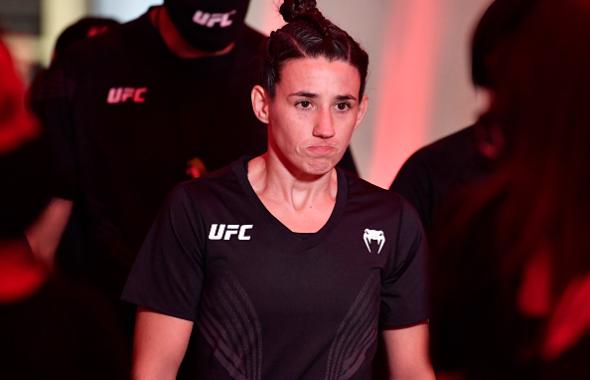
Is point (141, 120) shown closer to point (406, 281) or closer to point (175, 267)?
point (175, 267)

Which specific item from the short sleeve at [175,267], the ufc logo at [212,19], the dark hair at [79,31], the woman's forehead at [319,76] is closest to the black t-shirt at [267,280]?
the short sleeve at [175,267]

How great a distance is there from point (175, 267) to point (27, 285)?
44.6 inches

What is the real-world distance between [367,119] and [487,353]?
2.98m

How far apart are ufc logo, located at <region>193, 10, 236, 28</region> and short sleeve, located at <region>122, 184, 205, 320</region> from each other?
785 mm

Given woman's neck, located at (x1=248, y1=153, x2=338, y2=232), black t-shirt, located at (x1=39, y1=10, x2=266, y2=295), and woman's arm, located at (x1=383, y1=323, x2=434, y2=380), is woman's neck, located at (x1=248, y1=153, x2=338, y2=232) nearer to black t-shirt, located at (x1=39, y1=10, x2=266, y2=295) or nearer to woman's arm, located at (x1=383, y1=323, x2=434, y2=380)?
woman's arm, located at (x1=383, y1=323, x2=434, y2=380)

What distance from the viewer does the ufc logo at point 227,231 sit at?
2.73 meters

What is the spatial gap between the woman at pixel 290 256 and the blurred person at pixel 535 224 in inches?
39.6

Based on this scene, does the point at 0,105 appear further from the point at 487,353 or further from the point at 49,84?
the point at 49,84

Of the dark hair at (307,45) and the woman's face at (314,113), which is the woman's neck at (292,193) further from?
the dark hair at (307,45)

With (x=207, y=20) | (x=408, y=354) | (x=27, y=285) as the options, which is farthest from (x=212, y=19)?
(x=27, y=285)

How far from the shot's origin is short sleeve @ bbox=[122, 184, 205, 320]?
8.97 ft

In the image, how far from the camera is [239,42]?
3.61 m

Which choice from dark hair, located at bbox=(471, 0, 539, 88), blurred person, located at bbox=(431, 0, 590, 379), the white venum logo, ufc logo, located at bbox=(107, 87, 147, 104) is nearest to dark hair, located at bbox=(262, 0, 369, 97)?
the white venum logo

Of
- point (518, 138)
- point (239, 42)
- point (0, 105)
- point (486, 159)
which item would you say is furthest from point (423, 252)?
point (0, 105)
